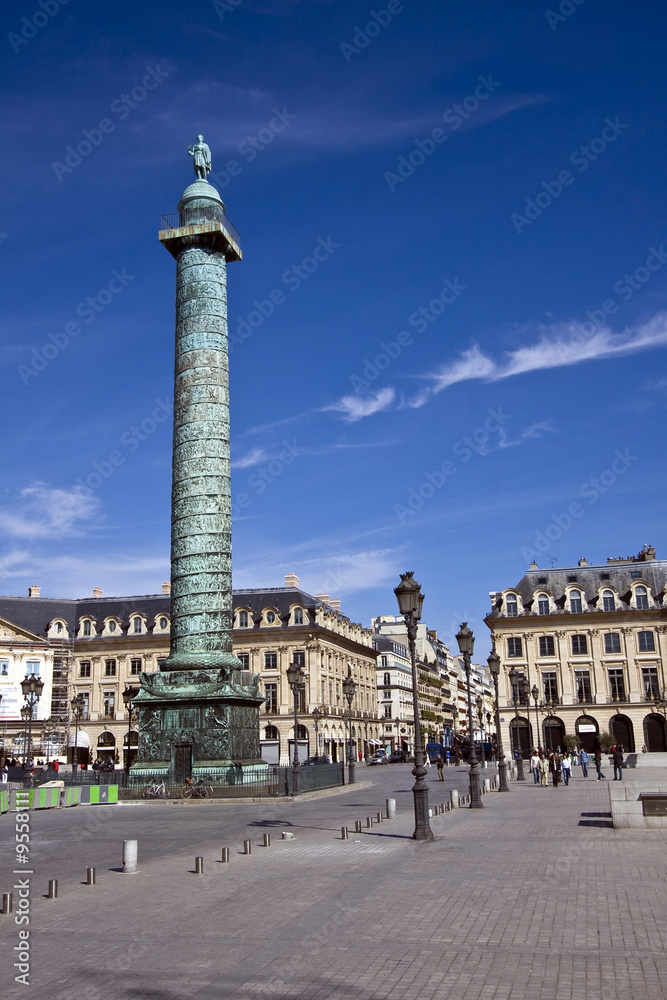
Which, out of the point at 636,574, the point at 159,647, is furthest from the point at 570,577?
the point at 159,647

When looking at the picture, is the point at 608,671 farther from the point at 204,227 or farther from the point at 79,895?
the point at 79,895

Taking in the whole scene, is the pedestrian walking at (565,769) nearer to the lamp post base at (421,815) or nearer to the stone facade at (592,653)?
the lamp post base at (421,815)

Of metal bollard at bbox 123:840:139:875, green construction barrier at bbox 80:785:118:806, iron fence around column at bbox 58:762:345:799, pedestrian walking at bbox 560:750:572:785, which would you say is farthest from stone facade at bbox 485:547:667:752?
metal bollard at bbox 123:840:139:875

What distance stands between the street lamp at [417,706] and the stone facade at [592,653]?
43.3 meters

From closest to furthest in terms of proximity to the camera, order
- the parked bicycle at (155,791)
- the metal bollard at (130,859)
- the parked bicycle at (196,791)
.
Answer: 1. the metal bollard at (130,859)
2. the parked bicycle at (196,791)
3. the parked bicycle at (155,791)

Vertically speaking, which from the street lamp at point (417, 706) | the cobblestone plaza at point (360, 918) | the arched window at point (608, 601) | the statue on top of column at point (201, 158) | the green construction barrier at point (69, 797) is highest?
the statue on top of column at point (201, 158)

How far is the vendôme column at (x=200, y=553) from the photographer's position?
93.4 ft

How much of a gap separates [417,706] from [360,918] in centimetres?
701

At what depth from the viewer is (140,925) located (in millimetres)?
8961

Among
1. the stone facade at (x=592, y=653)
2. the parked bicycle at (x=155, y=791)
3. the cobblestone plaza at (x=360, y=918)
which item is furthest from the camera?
the stone facade at (x=592, y=653)

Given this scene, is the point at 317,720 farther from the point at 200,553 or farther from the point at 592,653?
the point at 200,553

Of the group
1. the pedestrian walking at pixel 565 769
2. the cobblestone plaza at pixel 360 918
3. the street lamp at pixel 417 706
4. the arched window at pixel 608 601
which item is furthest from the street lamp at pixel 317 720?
the street lamp at pixel 417 706

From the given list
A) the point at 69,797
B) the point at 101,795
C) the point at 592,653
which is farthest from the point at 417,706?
the point at 592,653

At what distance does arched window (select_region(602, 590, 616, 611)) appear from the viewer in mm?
60500
